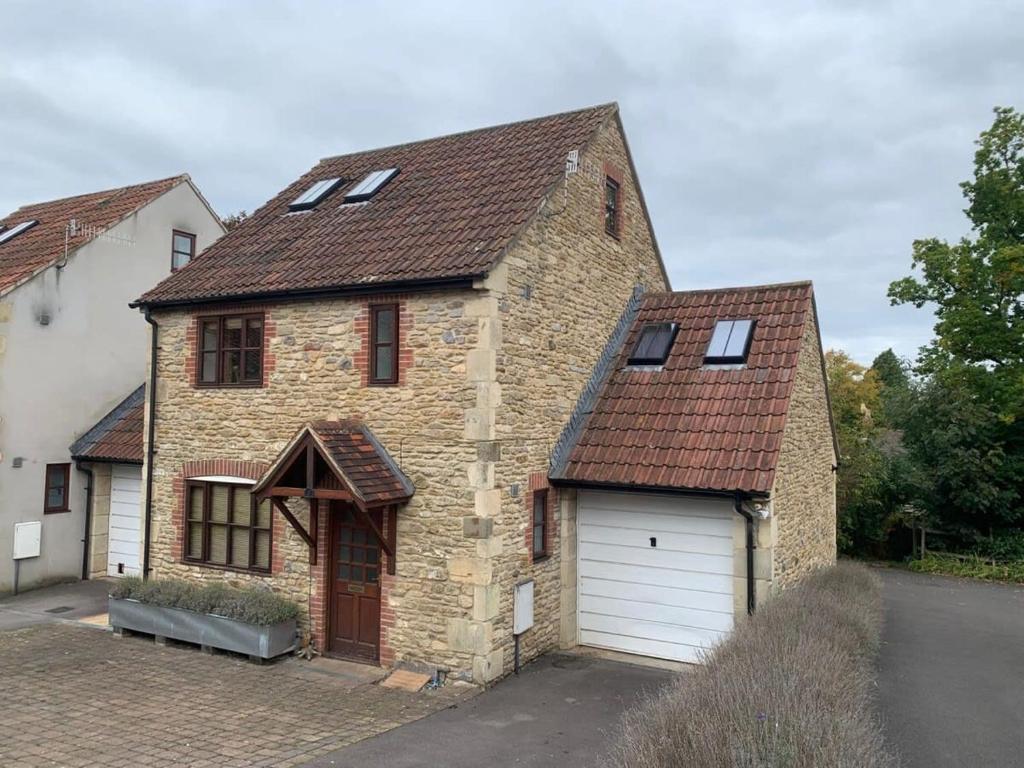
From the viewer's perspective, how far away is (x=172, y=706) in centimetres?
916

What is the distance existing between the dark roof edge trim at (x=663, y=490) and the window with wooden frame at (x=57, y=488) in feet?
35.7

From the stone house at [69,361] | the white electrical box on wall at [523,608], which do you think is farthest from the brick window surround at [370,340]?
the stone house at [69,361]

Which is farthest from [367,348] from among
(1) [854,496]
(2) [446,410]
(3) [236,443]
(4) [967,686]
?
(1) [854,496]

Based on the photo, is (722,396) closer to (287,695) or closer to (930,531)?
(287,695)

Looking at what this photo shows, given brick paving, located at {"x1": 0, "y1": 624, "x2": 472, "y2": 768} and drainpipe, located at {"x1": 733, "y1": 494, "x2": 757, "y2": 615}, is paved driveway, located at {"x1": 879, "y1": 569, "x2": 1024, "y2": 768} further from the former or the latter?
brick paving, located at {"x1": 0, "y1": 624, "x2": 472, "y2": 768}

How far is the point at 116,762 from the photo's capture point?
7.50 metres

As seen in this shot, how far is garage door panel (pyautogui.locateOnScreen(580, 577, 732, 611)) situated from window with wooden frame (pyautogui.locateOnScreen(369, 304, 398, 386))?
4.60 meters

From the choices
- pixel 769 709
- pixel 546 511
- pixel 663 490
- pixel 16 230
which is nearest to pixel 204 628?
pixel 546 511

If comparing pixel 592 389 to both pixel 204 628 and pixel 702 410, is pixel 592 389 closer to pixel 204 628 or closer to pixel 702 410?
pixel 702 410

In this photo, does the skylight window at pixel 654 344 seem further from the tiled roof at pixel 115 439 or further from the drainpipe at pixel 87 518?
the drainpipe at pixel 87 518

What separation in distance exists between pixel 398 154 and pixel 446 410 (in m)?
7.26

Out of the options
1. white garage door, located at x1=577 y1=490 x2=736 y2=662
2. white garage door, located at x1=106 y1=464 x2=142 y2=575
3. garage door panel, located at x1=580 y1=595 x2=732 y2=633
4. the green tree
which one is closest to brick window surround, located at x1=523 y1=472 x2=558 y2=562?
white garage door, located at x1=577 y1=490 x2=736 y2=662

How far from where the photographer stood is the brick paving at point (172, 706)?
7.79 m

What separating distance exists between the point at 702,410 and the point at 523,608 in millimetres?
4048
